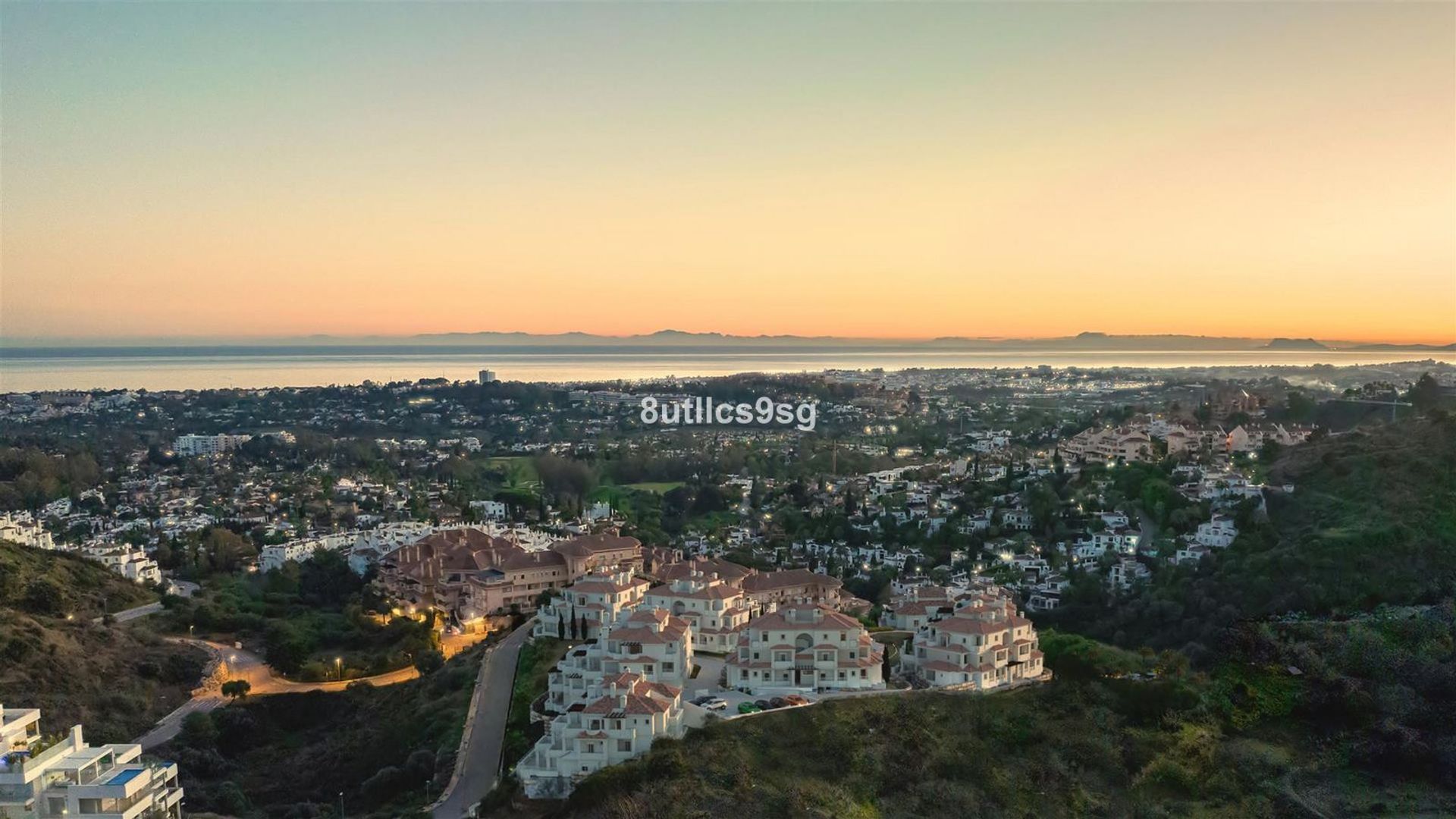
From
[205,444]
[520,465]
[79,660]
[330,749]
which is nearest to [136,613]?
[79,660]

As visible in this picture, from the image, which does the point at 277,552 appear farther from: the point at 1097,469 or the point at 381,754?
the point at 1097,469

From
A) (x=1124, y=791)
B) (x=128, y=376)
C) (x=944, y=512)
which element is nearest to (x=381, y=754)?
(x=1124, y=791)

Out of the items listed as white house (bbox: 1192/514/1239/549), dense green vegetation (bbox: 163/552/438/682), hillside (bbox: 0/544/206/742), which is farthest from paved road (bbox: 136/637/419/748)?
white house (bbox: 1192/514/1239/549)

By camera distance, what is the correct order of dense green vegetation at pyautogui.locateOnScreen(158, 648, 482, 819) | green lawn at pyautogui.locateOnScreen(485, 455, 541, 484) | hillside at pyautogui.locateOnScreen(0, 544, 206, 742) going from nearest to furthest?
dense green vegetation at pyautogui.locateOnScreen(158, 648, 482, 819) → hillside at pyautogui.locateOnScreen(0, 544, 206, 742) → green lawn at pyautogui.locateOnScreen(485, 455, 541, 484)

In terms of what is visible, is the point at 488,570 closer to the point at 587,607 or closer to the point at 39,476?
the point at 587,607

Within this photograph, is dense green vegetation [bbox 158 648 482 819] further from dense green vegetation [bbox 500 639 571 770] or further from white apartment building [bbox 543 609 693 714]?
white apartment building [bbox 543 609 693 714]

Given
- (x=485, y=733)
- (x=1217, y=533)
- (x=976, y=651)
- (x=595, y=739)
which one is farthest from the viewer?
(x=1217, y=533)
